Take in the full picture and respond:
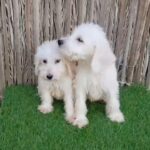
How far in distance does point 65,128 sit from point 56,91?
486mm

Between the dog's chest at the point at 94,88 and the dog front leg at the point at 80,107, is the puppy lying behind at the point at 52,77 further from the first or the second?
the dog's chest at the point at 94,88

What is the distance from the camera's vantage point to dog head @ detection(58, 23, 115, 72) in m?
4.05

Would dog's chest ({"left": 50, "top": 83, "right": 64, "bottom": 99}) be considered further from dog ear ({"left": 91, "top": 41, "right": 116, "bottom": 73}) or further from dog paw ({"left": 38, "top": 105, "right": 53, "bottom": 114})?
dog ear ({"left": 91, "top": 41, "right": 116, "bottom": 73})

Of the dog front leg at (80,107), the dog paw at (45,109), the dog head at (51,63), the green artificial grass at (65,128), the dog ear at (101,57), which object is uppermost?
the dog ear at (101,57)

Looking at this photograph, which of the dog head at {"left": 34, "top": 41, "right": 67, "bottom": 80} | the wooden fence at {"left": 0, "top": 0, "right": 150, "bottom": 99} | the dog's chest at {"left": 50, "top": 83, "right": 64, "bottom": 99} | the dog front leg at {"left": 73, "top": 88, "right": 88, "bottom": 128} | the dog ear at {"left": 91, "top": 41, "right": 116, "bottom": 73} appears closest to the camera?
the dog ear at {"left": 91, "top": 41, "right": 116, "bottom": 73}

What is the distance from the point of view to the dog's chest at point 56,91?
181 inches

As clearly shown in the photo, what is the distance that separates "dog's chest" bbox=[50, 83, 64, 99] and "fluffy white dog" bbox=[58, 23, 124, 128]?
221 millimetres

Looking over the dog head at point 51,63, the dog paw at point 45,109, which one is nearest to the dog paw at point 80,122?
the dog paw at point 45,109

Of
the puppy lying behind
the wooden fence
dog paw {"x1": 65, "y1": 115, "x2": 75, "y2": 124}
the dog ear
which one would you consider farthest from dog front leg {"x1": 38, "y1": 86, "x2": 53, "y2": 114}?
the dog ear

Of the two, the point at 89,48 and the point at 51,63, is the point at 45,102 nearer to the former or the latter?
the point at 51,63

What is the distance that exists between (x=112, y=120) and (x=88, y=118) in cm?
27

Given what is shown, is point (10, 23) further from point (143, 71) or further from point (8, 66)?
point (143, 71)

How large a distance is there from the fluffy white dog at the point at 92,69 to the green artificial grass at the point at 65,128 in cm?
14

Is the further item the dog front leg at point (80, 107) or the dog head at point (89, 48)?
the dog front leg at point (80, 107)
